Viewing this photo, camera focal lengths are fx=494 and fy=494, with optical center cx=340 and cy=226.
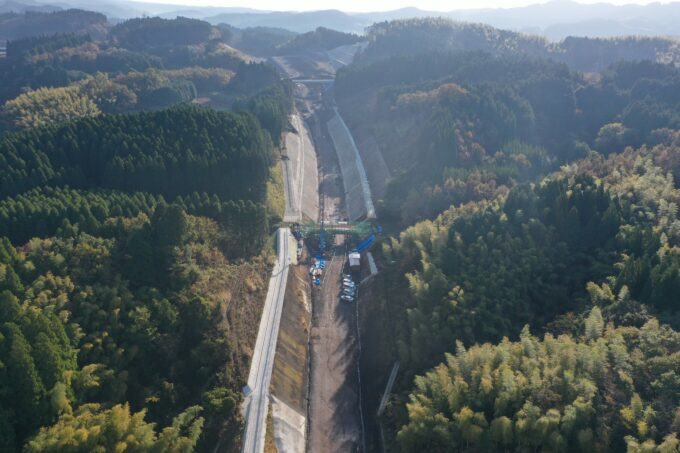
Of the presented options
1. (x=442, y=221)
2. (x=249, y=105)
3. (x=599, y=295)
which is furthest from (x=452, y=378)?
(x=249, y=105)

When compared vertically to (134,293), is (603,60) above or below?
above

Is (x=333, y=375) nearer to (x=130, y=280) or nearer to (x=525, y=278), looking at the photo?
(x=525, y=278)

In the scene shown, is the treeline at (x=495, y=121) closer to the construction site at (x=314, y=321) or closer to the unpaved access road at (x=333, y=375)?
the construction site at (x=314, y=321)

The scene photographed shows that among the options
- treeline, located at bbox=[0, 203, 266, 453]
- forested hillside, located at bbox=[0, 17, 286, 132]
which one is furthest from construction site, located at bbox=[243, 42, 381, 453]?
forested hillside, located at bbox=[0, 17, 286, 132]

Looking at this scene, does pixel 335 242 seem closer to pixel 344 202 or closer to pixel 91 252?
pixel 344 202

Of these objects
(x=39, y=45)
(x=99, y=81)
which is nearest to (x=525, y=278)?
(x=99, y=81)
